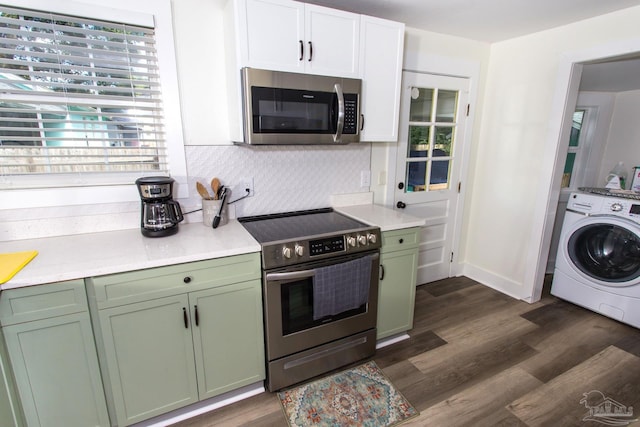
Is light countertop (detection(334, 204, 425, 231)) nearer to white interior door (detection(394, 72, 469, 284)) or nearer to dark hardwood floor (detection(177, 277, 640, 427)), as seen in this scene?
white interior door (detection(394, 72, 469, 284))

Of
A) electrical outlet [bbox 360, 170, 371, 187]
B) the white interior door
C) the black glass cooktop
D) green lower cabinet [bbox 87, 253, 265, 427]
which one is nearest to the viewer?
green lower cabinet [bbox 87, 253, 265, 427]

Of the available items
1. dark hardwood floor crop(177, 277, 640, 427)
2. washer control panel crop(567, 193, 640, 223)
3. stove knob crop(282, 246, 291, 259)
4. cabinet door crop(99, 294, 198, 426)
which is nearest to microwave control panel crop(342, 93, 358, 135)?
stove knob crop(282, 246, 291, 259)

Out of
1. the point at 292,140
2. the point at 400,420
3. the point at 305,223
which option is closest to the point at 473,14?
the point at 292,140

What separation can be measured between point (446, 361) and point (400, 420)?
634 mm

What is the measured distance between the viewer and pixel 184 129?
6.55 feet

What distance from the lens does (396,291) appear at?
2.26m

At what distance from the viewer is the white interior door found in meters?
2.81

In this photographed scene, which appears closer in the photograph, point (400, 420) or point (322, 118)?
point (400, 420)

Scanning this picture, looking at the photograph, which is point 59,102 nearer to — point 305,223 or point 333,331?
point 305,223

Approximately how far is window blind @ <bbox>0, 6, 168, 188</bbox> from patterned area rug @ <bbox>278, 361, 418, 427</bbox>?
165 cm

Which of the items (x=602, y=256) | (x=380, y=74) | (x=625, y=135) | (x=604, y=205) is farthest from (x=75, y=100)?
(x=625, y=135)

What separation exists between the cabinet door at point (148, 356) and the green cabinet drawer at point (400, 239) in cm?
123

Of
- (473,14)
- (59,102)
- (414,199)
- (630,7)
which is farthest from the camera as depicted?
(414,199)

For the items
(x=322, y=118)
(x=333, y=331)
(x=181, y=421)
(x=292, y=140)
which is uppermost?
(x=322, y=118)
